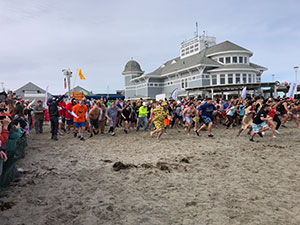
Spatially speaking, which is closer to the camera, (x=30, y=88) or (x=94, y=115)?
(x=94, y=115)

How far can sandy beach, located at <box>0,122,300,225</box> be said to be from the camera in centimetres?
353

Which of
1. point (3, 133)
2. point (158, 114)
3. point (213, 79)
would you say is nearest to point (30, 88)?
point (213, 79)

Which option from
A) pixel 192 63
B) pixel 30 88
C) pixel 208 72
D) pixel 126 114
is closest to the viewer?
pixel 126 114

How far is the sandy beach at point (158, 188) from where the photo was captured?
139 inches

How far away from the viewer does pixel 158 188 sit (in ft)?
15.3

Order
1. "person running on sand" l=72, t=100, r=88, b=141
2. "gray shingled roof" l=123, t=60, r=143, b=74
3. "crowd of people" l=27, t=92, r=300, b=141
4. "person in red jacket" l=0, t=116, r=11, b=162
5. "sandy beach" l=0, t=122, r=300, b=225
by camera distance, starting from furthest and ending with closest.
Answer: "gray shingled roof" l=123, t=60, r=143, b=74 → "person running on sand" l=72, t=100, r=88, b=141 → "crowd of people" l=27, t=92, r=300, b=141 → "person in red jacket" l=0, t=116, r=11, b=162 → "sandy beach" l=0, t=122, r=300, b=225

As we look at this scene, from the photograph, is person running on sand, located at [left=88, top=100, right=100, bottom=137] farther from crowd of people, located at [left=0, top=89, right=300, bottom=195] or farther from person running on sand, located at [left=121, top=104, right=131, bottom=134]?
person running on sand, located at [left=121, top=104, right=131, bottom=134]

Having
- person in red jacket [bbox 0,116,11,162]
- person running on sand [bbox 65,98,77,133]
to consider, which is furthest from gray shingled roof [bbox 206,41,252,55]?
person in red jacket [bbox 0,116,11,162]

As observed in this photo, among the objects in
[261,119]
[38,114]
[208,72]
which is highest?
[208,72]

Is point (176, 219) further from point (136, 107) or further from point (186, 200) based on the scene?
point (136, 107)

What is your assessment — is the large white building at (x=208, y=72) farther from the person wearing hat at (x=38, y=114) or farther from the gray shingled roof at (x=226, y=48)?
the person wearing hat at (x=38, y=114)

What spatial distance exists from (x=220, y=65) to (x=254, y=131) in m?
34.1

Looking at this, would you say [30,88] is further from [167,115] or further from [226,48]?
[167,115]

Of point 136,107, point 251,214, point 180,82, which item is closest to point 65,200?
point 251,214
